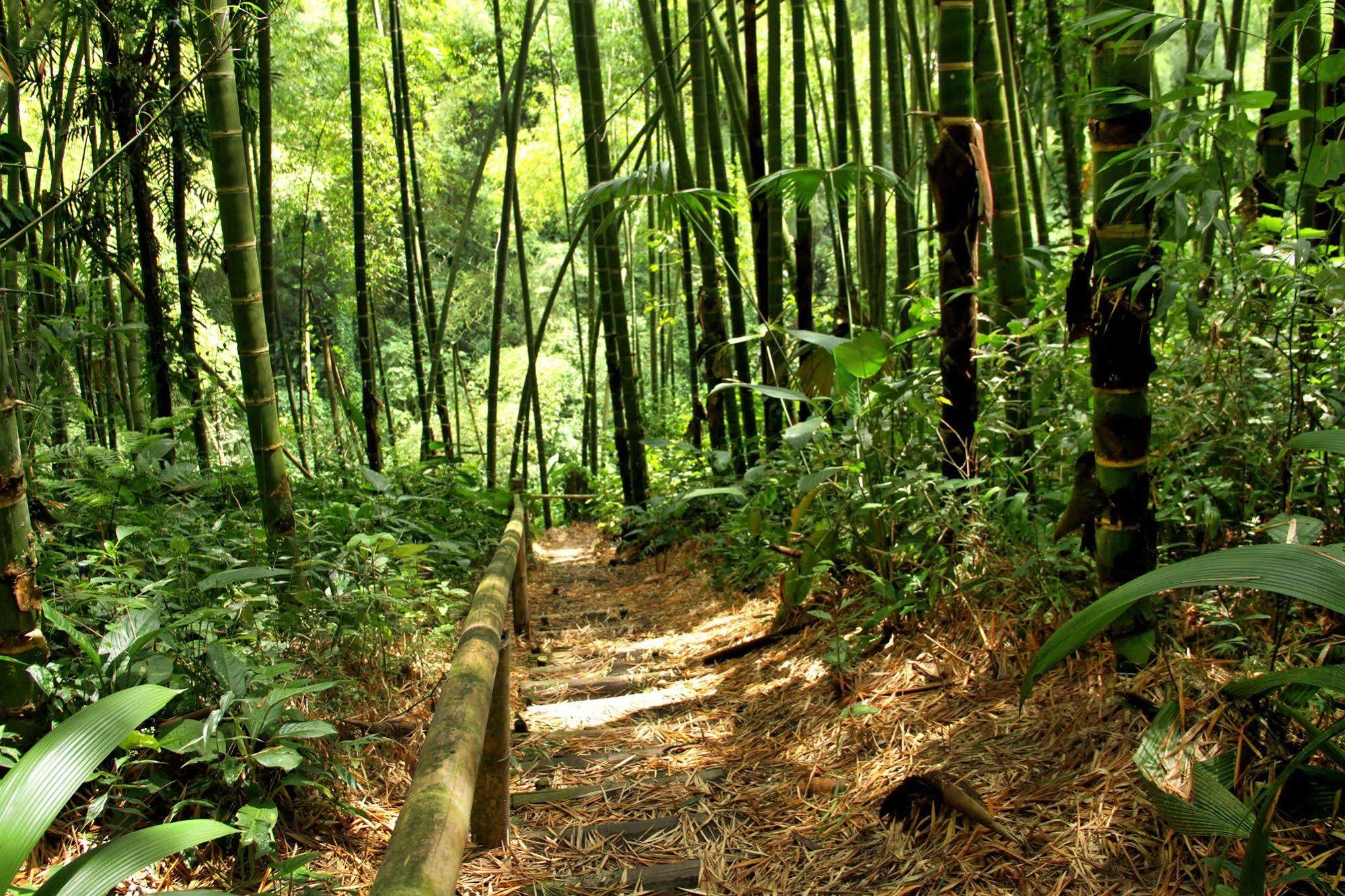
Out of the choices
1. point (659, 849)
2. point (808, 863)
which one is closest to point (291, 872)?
point (659, 849)

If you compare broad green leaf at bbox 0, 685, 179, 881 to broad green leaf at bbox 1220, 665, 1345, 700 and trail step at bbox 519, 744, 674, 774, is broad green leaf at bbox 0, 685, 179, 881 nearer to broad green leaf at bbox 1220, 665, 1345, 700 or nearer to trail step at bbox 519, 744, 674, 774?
trail step at bbox 519, 744, 674, 774

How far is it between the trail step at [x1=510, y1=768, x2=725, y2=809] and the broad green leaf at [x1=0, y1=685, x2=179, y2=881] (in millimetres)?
787

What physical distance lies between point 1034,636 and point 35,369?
8.82 feet

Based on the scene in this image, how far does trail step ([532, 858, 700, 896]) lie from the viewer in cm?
131

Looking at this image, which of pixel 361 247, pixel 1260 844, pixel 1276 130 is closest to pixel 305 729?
pixel 1260 844

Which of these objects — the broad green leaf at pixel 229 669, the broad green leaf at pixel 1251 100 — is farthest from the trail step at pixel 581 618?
the broad green leaf at pixel 1251 100

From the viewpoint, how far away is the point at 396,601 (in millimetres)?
1859

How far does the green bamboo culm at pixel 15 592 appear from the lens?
1.15 meters

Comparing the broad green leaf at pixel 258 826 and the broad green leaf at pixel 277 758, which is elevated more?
the broad green leaf at pixel 277 758

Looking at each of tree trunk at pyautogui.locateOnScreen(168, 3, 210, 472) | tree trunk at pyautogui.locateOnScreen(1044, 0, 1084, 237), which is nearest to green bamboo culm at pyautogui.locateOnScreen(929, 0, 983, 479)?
tree trunk at pyautogui.locateOnScreen(1044, 0, 1084, 237)

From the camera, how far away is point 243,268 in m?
1.86

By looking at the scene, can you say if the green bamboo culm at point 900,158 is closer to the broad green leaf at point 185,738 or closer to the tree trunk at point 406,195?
the tree trunk at point 406,195

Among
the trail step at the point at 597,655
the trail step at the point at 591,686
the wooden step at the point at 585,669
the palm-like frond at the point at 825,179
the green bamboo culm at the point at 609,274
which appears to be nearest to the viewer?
the palm-like frond at the point at 825,179

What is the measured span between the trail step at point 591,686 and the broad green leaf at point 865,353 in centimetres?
102
